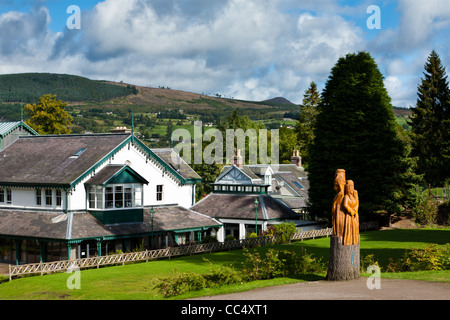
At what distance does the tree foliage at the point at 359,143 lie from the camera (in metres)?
53.6

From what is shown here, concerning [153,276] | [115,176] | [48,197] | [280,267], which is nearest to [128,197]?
[115,176]

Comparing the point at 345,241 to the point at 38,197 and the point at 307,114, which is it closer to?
the point at 38,197

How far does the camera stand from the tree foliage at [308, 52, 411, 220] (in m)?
53.6

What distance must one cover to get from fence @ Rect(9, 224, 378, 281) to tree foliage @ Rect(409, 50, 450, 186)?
2444 centimetres

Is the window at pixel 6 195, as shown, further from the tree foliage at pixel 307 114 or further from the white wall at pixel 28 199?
the tree foliage at pixel 307 114

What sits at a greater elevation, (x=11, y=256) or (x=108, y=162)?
(x=108, y=162)

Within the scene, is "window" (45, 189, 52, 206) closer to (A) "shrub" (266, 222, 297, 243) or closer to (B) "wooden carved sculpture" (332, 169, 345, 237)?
(A) "shrub" (266, 222, 297, 243)

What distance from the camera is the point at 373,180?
53750 millimetres

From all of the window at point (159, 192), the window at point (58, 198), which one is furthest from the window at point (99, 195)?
the window at point (159, 192)

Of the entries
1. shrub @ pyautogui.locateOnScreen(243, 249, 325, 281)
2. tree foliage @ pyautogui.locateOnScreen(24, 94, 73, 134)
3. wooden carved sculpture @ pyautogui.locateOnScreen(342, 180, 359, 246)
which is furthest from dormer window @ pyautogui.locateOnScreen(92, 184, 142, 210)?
tree foliage @ pyautogui.locateOnScreen(24, 94, 73, 134)

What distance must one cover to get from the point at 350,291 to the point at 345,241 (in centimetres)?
288
